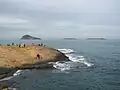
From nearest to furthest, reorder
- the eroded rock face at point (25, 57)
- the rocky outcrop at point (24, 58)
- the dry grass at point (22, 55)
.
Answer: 1. the rocky outcrop at point (24, 58)
2. the eroded rock face at point (25, 57)
3. the dry grass at point (22, 55)

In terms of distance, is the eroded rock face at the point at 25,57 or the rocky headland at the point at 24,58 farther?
the eroded rock face at the point at 25,57

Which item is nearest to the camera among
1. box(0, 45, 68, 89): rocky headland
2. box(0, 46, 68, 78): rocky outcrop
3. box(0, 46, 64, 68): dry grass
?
box(0, 45, 68, 89): rocky headland

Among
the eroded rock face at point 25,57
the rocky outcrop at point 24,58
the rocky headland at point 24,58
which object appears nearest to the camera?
the rocky headland at point 24,58

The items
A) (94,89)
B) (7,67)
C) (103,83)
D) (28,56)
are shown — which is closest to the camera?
(94,89)

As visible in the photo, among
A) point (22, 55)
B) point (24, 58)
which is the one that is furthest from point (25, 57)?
point (22, 55)

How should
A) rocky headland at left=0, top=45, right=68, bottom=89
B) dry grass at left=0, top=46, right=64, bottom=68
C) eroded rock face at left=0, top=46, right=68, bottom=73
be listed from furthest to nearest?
1. dry grass at left=0, top=46, right=64, bottom=68
2. eroded rock face at left=0, top=46, right=68, bottom=73
3. rocky headland at left=0, top=45, right=68, bottom=89

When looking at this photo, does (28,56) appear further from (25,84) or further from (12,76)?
(25,84)

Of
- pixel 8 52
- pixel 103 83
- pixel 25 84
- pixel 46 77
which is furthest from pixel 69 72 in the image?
pixel 8 52

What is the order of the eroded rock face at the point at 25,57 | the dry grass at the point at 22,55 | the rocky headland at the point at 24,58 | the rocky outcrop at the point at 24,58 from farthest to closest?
the dry grass at the point at 22,55 → the eroded rock face at the point at 25,57 → the rocky outcrop at the point at 24,58 → the rocky headland at the point at 24,58

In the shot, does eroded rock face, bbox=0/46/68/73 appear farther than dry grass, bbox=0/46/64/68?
No
